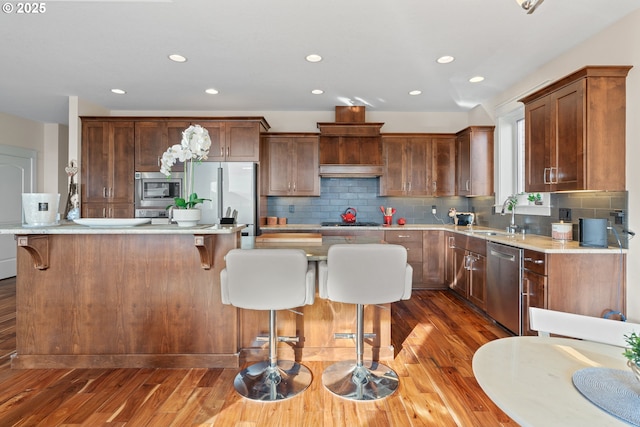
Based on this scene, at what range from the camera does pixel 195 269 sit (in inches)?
95.9

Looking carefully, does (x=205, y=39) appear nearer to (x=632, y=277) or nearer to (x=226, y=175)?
(x=226, y=175)

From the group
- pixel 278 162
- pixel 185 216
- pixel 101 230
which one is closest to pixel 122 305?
pixel 101 230

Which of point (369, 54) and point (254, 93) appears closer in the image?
point (369, 54)

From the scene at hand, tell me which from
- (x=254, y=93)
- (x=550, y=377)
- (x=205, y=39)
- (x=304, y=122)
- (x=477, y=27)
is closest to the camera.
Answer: (x=550, y=377)

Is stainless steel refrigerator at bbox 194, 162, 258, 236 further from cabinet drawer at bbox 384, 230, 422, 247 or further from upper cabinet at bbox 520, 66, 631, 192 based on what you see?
upper cabinet at bbox 520, 66, 631, 192

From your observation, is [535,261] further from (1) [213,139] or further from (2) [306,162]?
(1) [213,139]

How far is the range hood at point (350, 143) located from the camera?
4.81 meters

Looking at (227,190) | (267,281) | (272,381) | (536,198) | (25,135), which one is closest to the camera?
(267,281)

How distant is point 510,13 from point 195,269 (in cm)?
302

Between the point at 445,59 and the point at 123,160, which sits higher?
the point at 445,59

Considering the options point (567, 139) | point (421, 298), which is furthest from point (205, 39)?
point (421, 298)

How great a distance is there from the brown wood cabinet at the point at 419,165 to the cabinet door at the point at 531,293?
2.36 meters

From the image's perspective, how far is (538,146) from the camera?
3.07 meters

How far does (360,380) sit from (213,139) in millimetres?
3642
